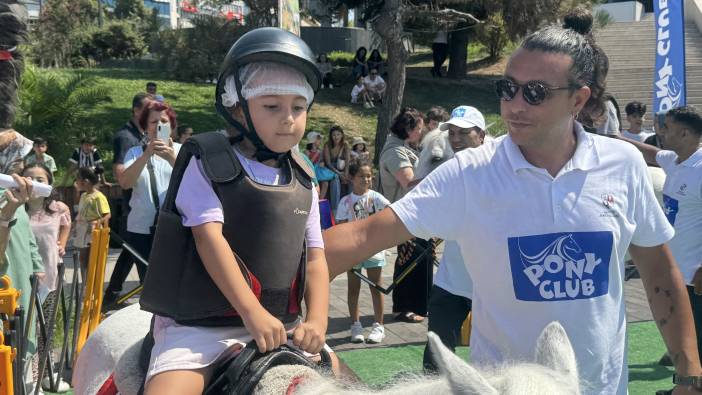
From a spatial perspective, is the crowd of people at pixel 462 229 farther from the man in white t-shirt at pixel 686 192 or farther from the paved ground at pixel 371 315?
the paved ground at pixel 371 315

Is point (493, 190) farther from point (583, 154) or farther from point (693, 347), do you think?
point (693, 347)

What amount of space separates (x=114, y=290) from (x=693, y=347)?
249 inches

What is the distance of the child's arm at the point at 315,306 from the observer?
2521mm

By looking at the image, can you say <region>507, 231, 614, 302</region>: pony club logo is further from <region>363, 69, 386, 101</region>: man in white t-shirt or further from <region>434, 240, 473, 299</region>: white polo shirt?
<region>363, 69, 386, 101</region>: man in white t-shirt

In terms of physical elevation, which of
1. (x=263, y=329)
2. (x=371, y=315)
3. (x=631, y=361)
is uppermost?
(x=263, y=329)

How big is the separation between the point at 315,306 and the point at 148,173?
472cm

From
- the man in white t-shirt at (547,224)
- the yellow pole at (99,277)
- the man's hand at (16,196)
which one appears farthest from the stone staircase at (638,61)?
the man in white t-shirt at (547,224)

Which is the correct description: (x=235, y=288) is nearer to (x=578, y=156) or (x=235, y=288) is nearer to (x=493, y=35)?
(x=578, y=156)

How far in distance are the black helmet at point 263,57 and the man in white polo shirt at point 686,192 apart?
12.3ft

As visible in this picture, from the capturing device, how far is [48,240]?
6.40 meters

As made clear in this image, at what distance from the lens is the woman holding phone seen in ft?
21.2

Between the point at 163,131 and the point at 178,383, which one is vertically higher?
the point at 163,131

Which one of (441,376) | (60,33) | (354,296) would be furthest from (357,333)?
(60,33)

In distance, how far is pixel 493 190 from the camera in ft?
8.14
